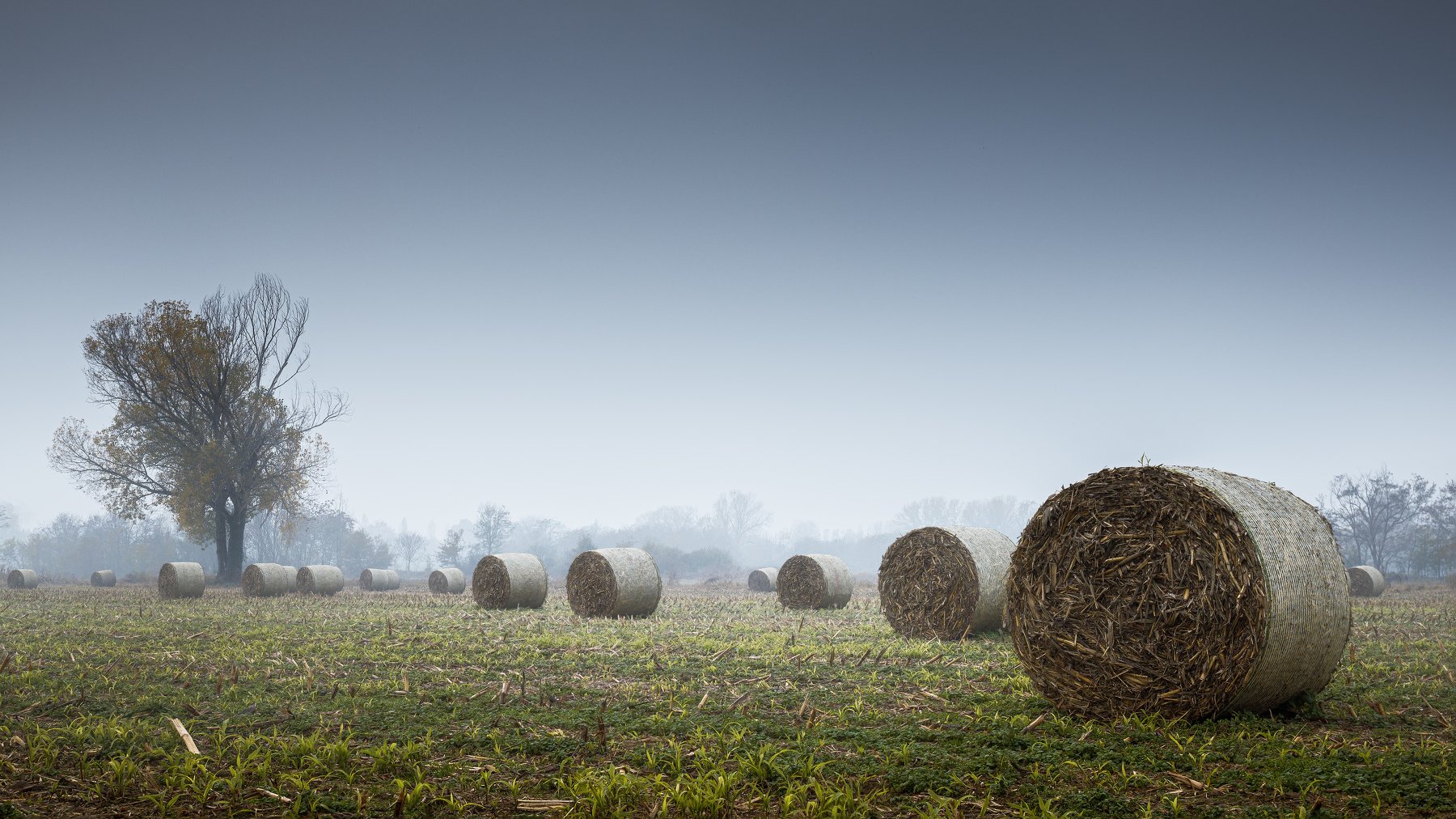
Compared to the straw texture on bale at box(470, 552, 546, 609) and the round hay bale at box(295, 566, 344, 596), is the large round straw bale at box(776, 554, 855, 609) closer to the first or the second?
the straw texture on bale at box(470, 552, 546, 609)

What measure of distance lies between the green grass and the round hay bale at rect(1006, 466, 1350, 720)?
1.22 feet

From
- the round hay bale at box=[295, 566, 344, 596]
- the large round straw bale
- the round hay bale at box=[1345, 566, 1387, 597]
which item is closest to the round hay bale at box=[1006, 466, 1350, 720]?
the large round straw bale

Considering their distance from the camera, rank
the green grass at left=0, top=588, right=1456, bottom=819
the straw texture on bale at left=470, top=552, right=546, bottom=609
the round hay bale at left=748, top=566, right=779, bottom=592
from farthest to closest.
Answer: the round hay bale at left=748, top=566, right=779, bottom=592, the straw texture on bale at left=470, top=552, right=546, bottom=609, the green grass at left=0, top=588, right=1456, bottom=819

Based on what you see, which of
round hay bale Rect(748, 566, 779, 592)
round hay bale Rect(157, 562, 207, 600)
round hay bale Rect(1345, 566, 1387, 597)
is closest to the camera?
round hay bale Rect(157, 562, 207, 600)

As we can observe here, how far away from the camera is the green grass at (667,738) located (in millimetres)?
5020

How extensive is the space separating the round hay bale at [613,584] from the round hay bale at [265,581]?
46.2ft

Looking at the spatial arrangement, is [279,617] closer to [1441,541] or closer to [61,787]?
[61,787]

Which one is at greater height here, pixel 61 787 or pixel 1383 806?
pixel 61 787

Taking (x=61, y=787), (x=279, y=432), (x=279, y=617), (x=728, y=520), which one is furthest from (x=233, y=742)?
(x=728, y=520)

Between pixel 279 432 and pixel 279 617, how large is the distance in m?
24.1

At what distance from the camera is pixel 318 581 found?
28922mm

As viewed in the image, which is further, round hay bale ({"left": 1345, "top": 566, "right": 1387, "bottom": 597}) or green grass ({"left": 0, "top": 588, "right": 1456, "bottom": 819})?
round hay bale ({"left": 1345, "top": 566, "right": 1387, "bottom": 597})

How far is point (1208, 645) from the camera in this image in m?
6.97

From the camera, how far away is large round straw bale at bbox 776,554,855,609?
21.6m
